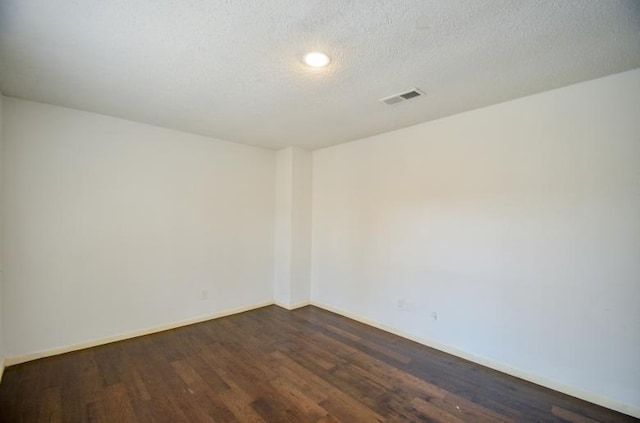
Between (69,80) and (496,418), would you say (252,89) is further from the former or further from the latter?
(496,418)

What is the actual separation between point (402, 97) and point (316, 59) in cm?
96

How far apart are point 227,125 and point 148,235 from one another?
5.19ft

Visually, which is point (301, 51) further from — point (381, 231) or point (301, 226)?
point (301, 226)

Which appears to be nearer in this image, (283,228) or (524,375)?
(524,375)

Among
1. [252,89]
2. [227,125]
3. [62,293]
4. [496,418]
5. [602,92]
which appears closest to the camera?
[496,418]

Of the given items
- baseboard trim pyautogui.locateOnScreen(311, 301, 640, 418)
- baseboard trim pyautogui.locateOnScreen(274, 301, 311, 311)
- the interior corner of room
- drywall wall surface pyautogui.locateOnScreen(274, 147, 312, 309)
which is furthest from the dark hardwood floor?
drywall wall surface pyautogui.locateOnScreen(274, 147, 312, 309)

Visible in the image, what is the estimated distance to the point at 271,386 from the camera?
2.38m

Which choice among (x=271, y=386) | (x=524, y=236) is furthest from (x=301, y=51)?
(x=271, y=386)

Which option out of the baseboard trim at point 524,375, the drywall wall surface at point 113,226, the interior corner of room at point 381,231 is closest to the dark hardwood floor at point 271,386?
the baseboard trim at point 524,375

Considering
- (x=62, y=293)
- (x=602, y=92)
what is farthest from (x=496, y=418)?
(x=62, y=293)

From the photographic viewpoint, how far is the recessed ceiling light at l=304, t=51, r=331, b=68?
6.24 feet

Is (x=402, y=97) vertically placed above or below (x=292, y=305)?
above

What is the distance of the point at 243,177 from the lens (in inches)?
168

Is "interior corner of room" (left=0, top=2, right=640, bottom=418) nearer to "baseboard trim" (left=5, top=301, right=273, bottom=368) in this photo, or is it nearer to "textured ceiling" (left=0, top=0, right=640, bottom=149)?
"baseboard trim" (left=5, top=301, right=273, bottom=368)
